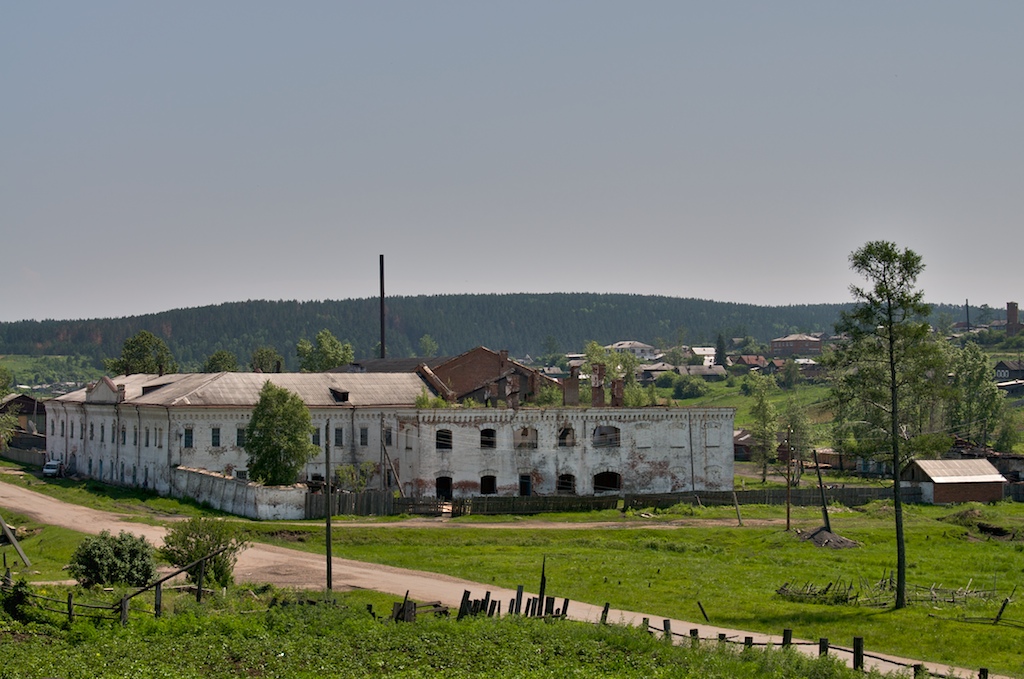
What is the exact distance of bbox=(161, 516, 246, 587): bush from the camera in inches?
1410

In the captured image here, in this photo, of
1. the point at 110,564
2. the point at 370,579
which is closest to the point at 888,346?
the point at 370,579

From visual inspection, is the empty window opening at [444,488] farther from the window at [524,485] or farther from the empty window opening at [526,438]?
the empty window opening at [526,438]

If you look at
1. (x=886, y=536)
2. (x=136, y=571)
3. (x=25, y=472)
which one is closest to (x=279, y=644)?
(x=136, y=571)

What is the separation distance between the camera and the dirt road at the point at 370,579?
3084 centimetres

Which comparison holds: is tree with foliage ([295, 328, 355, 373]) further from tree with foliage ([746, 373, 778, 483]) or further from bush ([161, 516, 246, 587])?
bush ([161, 516, 246, 587])

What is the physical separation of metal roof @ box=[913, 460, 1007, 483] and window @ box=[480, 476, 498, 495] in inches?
1051

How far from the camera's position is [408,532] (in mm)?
50000

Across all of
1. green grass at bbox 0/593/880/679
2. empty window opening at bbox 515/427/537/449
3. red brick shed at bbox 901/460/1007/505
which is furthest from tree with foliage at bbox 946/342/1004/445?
green grass at bbox 0/593/880/679

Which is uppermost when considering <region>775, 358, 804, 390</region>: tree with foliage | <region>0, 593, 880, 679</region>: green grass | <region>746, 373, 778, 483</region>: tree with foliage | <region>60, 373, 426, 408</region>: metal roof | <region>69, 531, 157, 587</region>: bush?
<region>775, 358, 804, 390</region>: tree with foliage

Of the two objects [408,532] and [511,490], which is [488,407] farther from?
[408,532]

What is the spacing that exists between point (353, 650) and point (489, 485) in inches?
1337

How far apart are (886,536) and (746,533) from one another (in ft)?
21.4

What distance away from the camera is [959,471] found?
2731 inches

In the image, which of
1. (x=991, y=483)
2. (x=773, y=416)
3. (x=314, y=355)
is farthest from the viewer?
(x=314, y=355)
